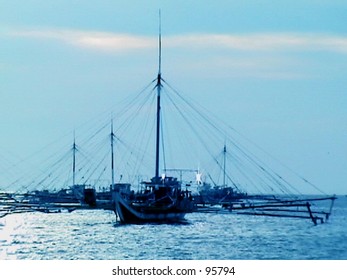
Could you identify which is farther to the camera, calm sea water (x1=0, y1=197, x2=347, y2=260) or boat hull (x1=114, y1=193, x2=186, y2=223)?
boat hull (x1=114, y1=193, x2=186, y2=223)

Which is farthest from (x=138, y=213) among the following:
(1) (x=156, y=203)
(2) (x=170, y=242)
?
(2) (x=170, y=242)

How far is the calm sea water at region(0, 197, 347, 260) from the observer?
40000 millimetres

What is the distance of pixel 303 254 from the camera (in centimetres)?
4181

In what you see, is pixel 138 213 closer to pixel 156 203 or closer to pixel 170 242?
pixel 156 203

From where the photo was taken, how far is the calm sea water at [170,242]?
4000 centimetres

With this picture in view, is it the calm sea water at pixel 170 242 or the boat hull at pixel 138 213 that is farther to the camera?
the boat hull at pixel 138 213

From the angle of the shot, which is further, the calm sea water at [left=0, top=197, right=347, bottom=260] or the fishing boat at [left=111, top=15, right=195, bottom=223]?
the fishing boat at [left=111, top=15, right=195, bottom=223]

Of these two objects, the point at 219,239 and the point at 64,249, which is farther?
the point at 219,239

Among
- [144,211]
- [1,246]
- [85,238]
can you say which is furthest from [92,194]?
[1,246]

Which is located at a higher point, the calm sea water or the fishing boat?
the fishing boat

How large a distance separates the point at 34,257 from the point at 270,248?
10797mm
